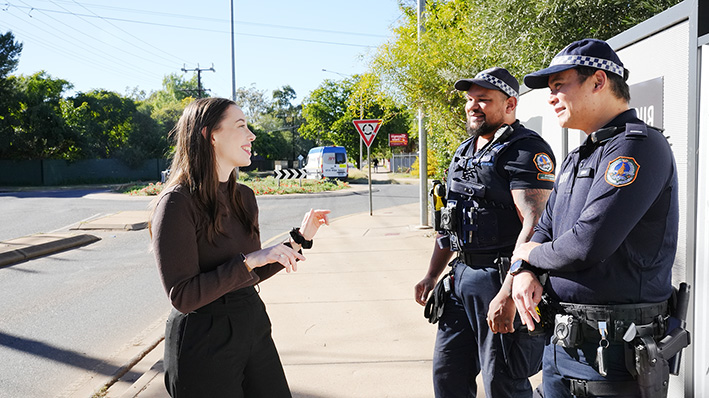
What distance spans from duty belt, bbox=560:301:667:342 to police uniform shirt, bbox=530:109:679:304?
0.02 m

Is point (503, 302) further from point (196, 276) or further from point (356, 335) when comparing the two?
point (356, 335)

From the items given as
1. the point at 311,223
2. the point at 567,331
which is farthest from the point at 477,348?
the point at 311,223

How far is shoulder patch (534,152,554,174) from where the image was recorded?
2.71 meters

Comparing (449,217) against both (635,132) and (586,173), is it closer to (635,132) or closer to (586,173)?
(586,173)

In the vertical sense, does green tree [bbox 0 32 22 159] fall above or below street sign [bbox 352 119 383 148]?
above

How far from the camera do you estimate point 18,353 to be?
203 inches

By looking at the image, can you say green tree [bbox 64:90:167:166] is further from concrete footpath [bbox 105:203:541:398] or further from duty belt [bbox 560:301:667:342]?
duty belt [bbox 560:301:667:342]

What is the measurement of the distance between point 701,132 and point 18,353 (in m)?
5.46

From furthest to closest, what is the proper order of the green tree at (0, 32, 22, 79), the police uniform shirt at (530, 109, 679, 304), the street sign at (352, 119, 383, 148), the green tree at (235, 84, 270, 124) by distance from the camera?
the green tree at (235, 84, 270, 124), the green tree at (0, 32, 22, 79), the street sign at (352, 119, 383, 148), the police uniform shirt at (530, 109, 679, 304)

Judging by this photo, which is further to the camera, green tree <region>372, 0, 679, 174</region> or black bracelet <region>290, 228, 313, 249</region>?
green tree <region>372, 0, 679, 174</region>

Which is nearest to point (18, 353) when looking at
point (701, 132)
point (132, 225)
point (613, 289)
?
point (613, 289)

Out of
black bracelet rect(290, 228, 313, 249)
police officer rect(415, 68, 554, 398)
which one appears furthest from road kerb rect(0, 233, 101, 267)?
police officer rect(415, 68, 554, 398)

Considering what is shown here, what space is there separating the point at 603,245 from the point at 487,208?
3.38ft

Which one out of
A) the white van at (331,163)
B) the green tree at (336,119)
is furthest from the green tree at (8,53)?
the green tree at (336,119)
